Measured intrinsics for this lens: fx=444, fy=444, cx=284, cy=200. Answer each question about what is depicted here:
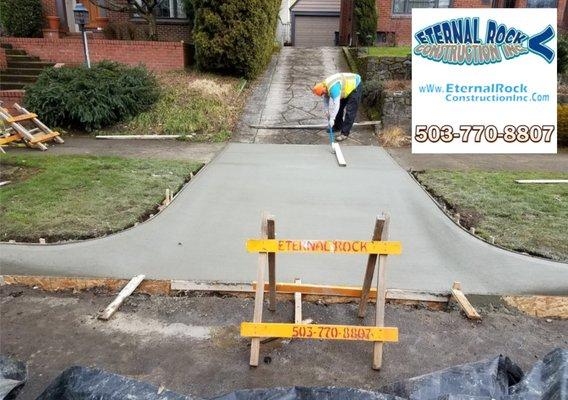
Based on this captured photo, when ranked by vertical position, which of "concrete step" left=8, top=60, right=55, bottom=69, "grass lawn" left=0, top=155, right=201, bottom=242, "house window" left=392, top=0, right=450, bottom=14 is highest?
"house window" left=392, top=0, right=450, bottom=14

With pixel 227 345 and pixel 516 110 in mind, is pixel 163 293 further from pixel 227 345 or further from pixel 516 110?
pixel 516 110

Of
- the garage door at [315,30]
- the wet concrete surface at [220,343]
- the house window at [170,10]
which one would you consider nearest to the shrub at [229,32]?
the house window at [170,10]

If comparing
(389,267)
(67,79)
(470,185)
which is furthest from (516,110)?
(67,79)

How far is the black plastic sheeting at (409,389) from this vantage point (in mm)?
2328

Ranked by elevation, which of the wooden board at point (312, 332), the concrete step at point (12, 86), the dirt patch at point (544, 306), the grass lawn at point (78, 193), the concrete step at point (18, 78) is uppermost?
the concrete step at point (18, 78)

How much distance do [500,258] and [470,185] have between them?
7.86 feet

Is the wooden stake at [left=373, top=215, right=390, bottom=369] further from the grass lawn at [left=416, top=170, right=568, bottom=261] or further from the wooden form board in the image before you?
the grass lawn at [left=416, top=170, right=568, bottom=261]

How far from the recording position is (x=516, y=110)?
744 centimetres

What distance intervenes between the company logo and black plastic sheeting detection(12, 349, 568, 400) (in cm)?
591

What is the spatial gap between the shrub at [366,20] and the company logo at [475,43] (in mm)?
8730

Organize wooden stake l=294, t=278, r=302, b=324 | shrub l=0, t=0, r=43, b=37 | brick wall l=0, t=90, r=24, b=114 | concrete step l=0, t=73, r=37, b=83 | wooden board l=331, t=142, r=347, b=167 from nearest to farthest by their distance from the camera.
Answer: wooden stake l=294, t=278, r=302, b=324 < wooden board l=331, t=142, r=347, b=167 < brick wall l=0, t=90, r=24, b=114 < concrete step l=0, t=73, r=37, b=83 < shrub l=0, t=0, r=43, b=37

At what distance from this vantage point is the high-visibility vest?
880cm

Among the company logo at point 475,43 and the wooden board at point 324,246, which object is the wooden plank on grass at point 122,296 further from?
the company logo at point 475,43

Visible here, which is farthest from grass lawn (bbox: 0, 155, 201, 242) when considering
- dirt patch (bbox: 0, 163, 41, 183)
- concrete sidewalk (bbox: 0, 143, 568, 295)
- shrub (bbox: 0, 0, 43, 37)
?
shrub (bbox: 0, 0, 43, 37)
